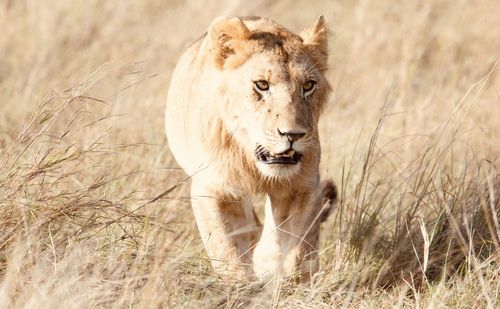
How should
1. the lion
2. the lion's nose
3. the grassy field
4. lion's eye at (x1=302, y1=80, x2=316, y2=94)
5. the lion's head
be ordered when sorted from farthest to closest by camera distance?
1. lion's eye at (x1=302, y1=80, x2=316, y2=94)
2. the lion
3. the lion's head
4. the lion's nose
5. the grassy field

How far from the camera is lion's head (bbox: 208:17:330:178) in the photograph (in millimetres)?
5184

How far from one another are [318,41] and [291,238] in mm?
1061

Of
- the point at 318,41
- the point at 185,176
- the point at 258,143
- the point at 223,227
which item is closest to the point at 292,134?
the point at 258,143

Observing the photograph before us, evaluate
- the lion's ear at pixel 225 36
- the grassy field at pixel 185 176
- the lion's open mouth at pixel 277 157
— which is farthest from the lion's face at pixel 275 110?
the grassy field at pixel 185 176

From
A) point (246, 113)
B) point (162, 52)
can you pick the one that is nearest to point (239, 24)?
point (246, 113)

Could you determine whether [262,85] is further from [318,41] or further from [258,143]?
[318,41]

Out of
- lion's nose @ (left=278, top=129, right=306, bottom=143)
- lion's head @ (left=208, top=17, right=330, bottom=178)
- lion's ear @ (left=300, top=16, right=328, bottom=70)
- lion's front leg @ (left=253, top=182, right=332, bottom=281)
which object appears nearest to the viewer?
lion's nose @ (left=278, top=129, right=306, bottom=143)

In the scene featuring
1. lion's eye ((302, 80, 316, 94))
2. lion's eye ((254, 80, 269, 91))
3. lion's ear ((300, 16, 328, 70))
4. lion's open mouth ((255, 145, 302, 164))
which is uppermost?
lion's ear ((300, 16, 328, 70))

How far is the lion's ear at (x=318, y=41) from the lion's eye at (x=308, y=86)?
252mm

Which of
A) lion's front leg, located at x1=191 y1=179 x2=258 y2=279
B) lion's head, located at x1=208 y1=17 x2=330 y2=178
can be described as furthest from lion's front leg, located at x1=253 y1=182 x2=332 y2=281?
lion's head, located at x1=208 y1=17 x2=330 y2=178

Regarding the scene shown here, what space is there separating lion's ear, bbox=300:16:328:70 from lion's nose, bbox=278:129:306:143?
2.35 feet

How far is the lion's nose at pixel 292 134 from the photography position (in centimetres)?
505

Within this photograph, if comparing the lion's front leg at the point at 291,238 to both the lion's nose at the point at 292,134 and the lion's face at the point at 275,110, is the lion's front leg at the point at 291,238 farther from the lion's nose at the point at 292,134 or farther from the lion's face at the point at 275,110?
the lion's nose at the point at 292,134

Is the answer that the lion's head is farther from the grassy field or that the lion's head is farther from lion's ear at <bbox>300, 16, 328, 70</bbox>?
the grassy field
